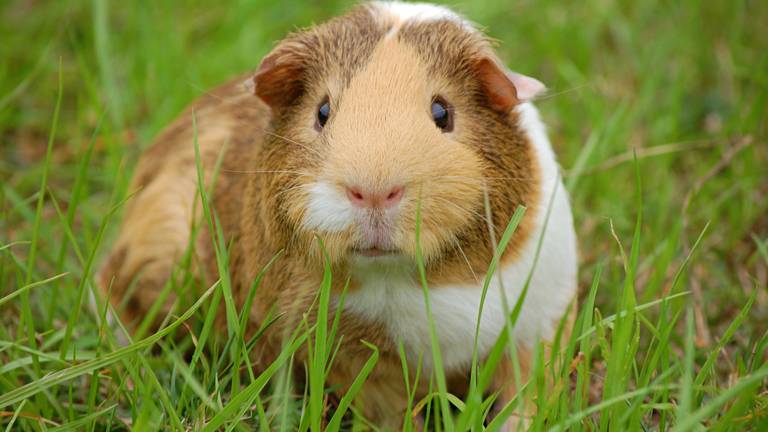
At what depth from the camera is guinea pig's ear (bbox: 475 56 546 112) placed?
3.22 metres

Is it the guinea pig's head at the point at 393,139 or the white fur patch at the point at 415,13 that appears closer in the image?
the guinea pig's head at the point at 393,139

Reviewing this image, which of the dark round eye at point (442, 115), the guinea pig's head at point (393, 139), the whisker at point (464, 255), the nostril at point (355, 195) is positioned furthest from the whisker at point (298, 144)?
the whisker at point (464, 255)

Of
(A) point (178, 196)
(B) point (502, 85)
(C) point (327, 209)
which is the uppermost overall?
(B) point (502, 85)

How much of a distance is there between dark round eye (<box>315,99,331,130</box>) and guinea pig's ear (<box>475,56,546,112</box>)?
1.70 feet

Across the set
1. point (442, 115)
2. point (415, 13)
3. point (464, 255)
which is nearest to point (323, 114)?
point (442, 115)

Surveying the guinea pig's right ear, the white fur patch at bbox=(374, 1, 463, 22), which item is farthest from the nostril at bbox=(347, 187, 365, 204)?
the white fur patch at bbox=(374, 1, 463, 22)

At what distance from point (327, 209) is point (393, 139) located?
29 cm

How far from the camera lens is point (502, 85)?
10.7ft

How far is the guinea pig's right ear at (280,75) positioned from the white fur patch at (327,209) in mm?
568

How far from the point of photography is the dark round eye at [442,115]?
3.18 metres

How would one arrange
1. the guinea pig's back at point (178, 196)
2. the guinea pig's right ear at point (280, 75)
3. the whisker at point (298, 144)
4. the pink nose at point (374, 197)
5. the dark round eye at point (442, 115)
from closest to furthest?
1. the pink nose at point (374, 197)
2. the whisker at point (298, 144)
3. the dark round eye at point (442, 115)
4. the guinea pig's right ear at point (280, 75)
5. the guinea pig's back at point (178, 196)

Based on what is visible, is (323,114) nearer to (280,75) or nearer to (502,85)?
(280,75)

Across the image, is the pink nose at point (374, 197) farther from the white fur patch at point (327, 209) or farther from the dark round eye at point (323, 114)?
the dark round eye at point (323, 114)

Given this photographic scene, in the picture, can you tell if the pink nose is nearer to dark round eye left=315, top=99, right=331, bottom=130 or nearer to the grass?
the grass
